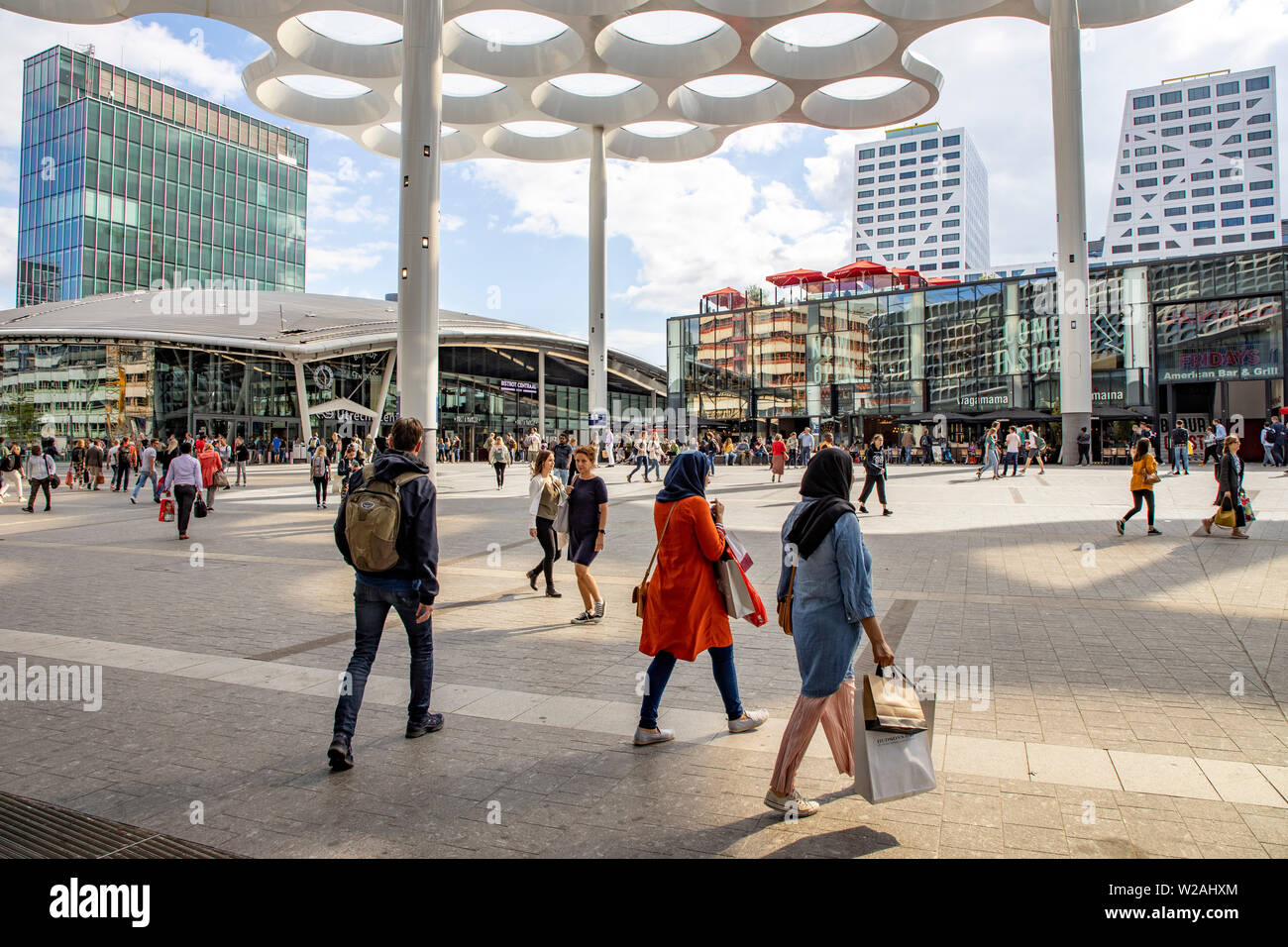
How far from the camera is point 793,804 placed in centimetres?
361

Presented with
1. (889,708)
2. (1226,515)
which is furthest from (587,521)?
(1226,515)

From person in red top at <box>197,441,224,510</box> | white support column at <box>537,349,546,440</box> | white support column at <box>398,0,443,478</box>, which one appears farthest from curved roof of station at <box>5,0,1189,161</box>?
person in red top at <box>197,441,224,510</box>

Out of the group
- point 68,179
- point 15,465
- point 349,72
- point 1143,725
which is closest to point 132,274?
point 68,179

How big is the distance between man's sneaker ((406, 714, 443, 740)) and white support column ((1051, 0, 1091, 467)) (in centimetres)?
3286

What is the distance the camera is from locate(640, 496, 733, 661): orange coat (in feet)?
14.3

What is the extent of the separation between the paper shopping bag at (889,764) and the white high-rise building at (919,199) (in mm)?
164068

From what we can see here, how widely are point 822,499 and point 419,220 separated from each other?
62.5ft

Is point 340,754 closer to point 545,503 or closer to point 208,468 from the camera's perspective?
point 545,503

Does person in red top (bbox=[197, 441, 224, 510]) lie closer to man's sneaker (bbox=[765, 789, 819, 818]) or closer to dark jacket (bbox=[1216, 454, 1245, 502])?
man's sneaker (bbox=[765, 789, 819, 818])

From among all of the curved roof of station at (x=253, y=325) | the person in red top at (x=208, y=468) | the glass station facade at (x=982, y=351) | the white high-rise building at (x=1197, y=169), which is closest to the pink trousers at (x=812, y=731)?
the person in red top at (x=208, y=468)

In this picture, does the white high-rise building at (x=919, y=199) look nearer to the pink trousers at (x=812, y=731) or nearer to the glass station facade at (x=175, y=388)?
the glass station facade at (x=175, y=388)
